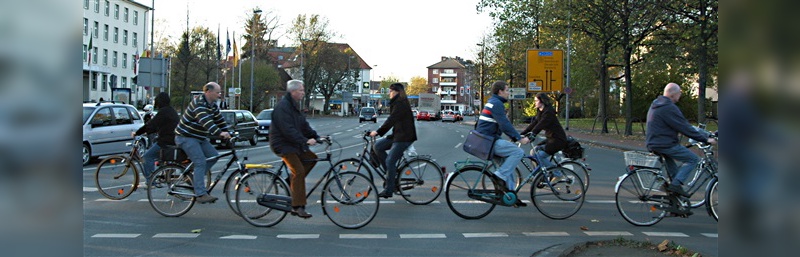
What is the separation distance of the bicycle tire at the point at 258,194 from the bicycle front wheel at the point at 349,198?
0.49 metres

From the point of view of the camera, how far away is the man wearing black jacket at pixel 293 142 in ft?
22.8

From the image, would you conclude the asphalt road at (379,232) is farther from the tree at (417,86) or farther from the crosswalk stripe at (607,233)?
the tree at (417,86)

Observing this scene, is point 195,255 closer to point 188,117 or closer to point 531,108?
point 188,117

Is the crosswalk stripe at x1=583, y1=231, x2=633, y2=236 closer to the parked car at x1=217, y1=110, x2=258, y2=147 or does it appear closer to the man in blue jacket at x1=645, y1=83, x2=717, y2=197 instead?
the man in blue jacket at x1=645, y1=83, x2=717, y2=197

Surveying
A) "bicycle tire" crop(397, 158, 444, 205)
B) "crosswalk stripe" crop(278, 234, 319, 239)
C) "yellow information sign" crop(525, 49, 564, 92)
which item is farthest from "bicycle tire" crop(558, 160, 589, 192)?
"yellow information sign" crop(525, 49, 564, 92)

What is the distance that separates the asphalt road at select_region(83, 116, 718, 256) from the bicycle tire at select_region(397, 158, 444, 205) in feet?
0.67

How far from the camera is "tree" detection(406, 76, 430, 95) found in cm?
16438

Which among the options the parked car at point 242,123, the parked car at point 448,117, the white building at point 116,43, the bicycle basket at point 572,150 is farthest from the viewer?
the parked car at point 448,117

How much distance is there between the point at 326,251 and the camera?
601cm

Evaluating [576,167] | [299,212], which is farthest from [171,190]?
[576,167]

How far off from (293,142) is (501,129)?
2.65m

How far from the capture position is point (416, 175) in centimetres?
905

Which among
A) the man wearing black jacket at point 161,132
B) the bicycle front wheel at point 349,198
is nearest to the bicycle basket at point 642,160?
the bicycle front wheel at point 349,198

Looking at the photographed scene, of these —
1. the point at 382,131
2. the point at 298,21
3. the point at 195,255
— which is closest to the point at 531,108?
the point at 298,21
